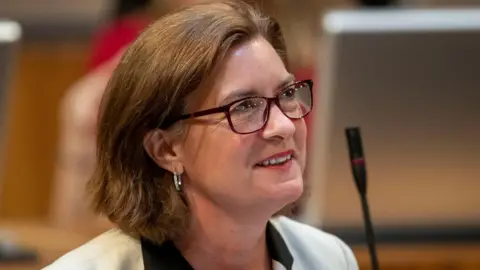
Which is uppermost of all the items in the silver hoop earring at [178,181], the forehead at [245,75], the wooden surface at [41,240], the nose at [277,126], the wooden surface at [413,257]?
the forehead at [245,75]

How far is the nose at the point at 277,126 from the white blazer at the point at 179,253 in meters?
0.19

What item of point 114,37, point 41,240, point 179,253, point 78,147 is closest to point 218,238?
point 179,253

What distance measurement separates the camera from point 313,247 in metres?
1.20

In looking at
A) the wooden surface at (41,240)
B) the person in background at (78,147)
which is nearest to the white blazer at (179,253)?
the wooden surface at (41,240)

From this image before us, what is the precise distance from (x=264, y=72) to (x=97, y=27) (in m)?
1.98

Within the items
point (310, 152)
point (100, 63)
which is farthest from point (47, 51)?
point (310, 152)

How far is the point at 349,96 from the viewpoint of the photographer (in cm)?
143

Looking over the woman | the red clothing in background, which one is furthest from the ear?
the red clothing in background

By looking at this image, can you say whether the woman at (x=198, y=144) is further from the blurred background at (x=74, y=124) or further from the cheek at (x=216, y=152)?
the blurred background at (x=74, y=124)

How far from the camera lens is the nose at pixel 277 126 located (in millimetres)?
1013

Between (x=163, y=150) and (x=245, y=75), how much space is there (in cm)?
14

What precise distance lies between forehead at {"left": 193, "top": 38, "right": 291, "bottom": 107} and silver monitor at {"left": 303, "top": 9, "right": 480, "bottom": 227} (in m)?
0.38

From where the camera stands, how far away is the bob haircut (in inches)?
40.1

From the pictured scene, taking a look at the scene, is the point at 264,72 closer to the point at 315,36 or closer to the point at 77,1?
the point at 315,36
